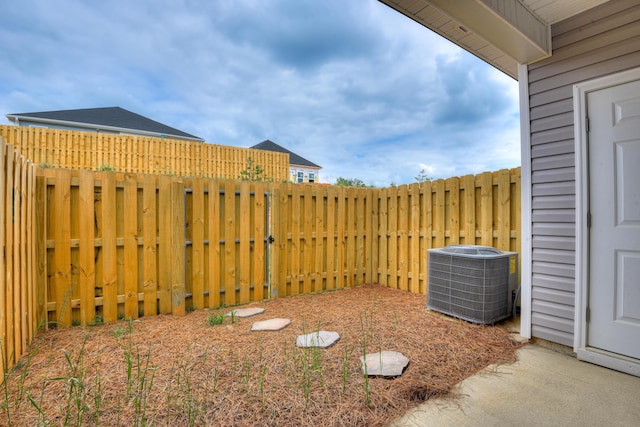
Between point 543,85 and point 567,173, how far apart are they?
875mm

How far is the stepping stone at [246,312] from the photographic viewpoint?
3.36 metres

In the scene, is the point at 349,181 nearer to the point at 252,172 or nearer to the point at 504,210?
the point at 252,172

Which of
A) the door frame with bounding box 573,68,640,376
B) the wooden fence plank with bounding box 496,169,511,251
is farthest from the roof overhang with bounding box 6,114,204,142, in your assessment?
the door frame with bounding box 573,68,640,376

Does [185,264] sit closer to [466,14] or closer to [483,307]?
[483,307]

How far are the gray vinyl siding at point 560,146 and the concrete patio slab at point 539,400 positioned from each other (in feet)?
1.57

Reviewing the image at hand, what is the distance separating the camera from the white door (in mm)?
2119

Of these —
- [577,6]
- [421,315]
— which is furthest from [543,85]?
[421,315]

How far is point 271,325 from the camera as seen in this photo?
299 centimetres

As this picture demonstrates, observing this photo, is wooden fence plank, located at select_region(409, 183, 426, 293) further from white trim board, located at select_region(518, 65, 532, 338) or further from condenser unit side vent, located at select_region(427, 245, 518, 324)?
white trim board, located at select_region(518, 65, 532, 338)

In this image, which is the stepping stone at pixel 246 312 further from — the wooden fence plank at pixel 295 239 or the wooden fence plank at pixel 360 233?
the wooden fence plank at pixel 360 233

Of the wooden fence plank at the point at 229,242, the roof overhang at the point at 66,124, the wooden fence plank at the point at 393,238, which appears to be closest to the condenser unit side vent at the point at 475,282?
the wooden fence plank at the point at 393,238

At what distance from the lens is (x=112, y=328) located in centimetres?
288

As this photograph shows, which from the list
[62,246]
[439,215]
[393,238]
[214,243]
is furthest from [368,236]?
[62,246]

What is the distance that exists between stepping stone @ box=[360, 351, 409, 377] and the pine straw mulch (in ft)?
0.19
